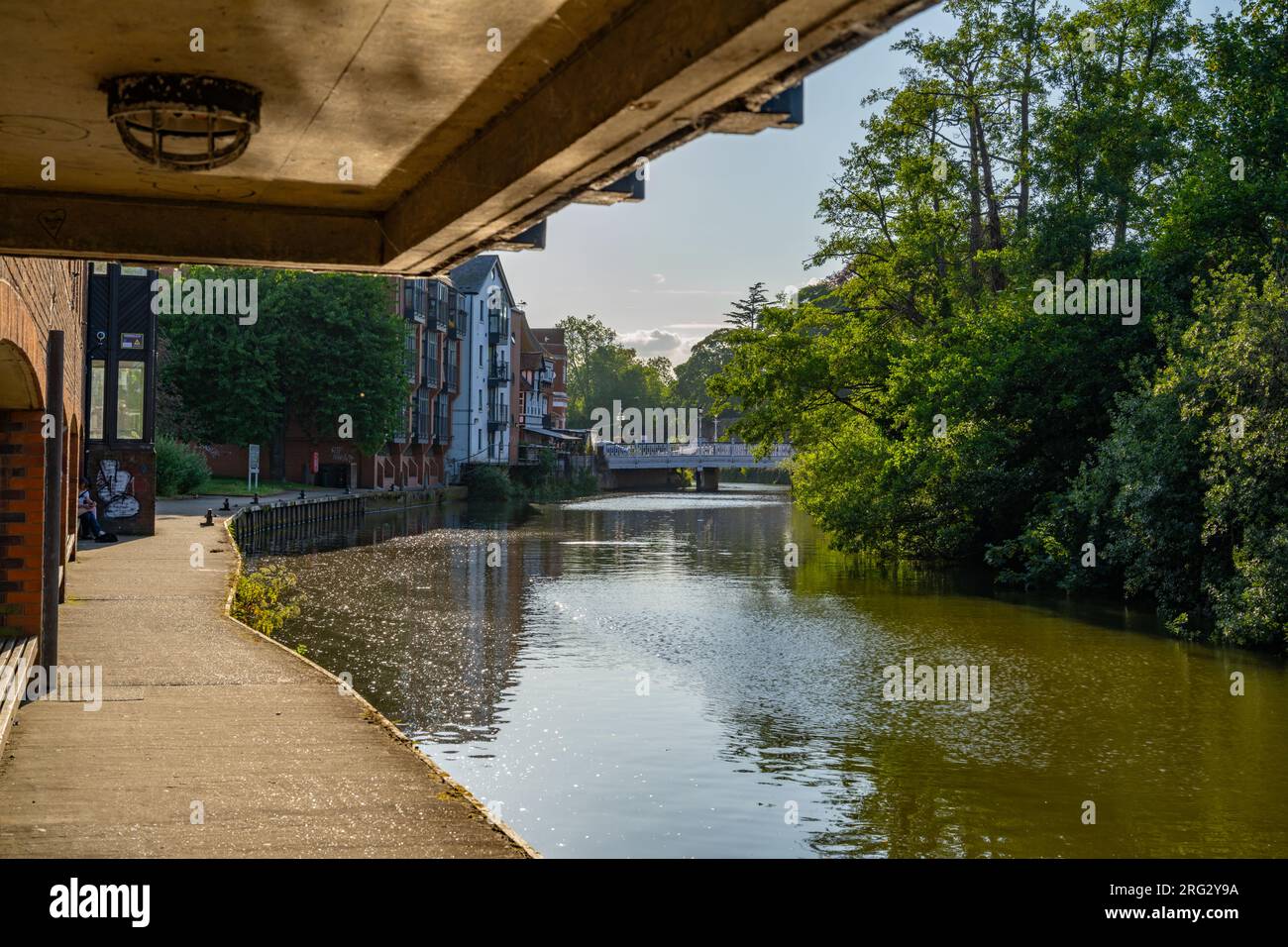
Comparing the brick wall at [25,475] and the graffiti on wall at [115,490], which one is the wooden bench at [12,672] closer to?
the brick wall at [25,475]

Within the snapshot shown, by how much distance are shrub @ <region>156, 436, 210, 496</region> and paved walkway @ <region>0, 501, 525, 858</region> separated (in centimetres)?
2863

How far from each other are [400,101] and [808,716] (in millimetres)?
10268

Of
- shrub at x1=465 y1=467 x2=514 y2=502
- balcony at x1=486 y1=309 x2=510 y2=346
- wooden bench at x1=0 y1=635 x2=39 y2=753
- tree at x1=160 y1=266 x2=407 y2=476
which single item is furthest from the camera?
balcony at x1=486 y1=309 x2=510 y2=346

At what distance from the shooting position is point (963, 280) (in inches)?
1383

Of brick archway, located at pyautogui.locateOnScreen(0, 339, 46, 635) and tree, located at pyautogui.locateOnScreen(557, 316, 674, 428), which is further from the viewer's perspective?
tree, located at pyautogui.locateOnScreen(557, 316, 674, 428)

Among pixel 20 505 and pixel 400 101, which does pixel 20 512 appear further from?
pixel 400 101

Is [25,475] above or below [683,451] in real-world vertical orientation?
below

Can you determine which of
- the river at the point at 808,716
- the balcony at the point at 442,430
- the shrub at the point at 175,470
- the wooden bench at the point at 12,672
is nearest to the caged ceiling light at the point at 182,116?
the wooden bench at the point at 12,672

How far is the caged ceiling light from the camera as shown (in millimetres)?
→ 4371

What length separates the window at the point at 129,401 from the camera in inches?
1088

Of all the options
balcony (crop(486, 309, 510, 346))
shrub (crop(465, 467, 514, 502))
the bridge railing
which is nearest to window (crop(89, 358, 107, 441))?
shrub (crop(465, 467, 514, 502))

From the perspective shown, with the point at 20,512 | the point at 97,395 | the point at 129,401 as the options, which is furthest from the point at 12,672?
the point at 97,395

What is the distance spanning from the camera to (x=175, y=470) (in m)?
41.1

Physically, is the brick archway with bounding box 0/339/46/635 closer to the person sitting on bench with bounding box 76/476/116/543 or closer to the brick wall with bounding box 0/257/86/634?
the brick wall with bounding box 0/257/86/634
